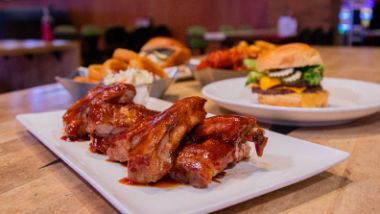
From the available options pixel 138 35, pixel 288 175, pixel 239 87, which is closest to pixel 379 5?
pixel 138 35

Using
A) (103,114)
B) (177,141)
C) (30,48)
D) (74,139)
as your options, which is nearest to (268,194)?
(177,141)

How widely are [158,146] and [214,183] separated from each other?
0.14m

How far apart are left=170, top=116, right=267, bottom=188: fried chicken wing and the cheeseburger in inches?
32.1

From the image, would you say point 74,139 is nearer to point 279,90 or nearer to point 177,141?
point 177,141

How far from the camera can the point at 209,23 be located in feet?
33.4

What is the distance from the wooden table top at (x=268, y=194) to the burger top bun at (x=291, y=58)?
0.33 m

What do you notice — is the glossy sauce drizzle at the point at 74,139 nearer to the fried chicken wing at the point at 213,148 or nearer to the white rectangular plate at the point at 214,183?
the white rectangular plate at the point at 214,183

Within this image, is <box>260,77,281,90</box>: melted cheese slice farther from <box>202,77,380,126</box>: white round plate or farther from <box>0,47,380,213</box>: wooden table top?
<box>0,47,380,213</box>: wooden table top

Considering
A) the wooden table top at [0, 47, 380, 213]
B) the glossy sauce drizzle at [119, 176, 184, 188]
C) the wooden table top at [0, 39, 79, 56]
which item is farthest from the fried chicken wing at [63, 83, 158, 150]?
the wooden table top at [0, 39, 79, 56]

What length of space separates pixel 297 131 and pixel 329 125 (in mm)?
135

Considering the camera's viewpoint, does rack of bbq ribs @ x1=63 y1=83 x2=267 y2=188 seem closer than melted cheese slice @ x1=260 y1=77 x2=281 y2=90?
Yes

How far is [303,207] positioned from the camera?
823 mm

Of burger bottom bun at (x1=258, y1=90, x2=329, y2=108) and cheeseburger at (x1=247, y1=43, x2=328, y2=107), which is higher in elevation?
cheeseburger at (x1=247, y1=43, x2=328, y2=107)

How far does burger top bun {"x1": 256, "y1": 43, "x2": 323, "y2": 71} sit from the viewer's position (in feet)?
5.57
